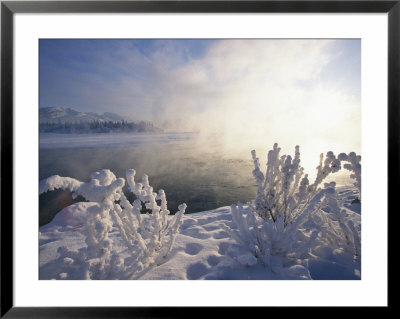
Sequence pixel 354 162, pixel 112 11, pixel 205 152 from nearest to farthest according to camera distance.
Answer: pixel 112 11 < pixel 354 162 < pixel 205 152

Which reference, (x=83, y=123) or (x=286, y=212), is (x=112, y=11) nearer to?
(x=83, y=123)

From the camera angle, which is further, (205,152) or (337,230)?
(205,152)

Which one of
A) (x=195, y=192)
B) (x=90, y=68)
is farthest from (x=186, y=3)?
(x=195, y=192)

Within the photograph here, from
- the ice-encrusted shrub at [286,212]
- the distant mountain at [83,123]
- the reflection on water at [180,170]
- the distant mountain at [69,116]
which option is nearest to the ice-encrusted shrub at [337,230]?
the ice-encrusted shrub at [286,212]

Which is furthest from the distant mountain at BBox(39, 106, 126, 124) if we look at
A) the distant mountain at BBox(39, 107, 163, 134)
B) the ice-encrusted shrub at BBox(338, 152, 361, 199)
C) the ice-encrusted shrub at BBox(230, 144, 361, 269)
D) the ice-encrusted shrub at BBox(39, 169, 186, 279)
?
the ice-encrusted shrub at BBox(338, 152, 361, 199)

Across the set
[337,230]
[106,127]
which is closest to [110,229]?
[106,127]

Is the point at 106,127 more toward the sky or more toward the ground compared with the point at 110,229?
more toward the sky

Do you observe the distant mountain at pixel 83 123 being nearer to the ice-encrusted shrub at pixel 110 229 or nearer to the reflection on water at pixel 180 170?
the reflection on water at pixel 180 170
